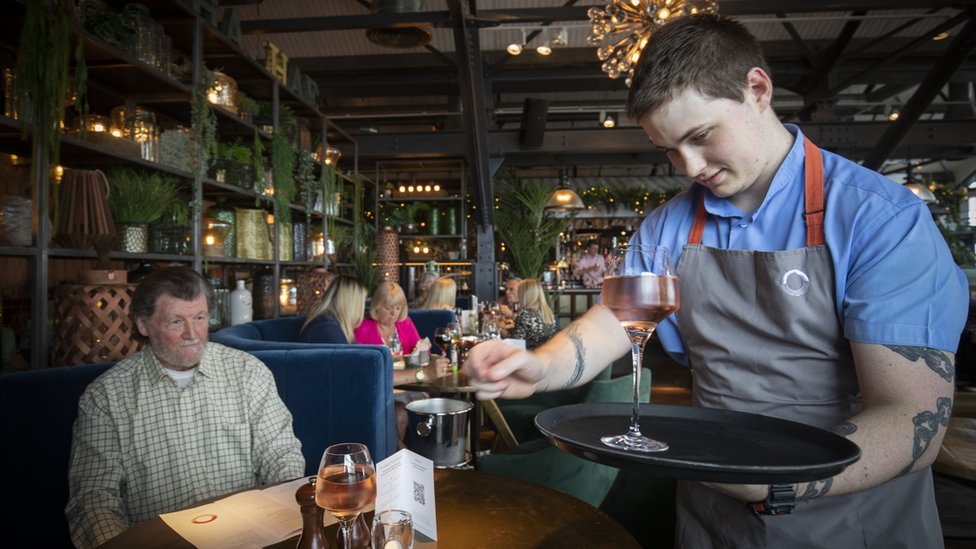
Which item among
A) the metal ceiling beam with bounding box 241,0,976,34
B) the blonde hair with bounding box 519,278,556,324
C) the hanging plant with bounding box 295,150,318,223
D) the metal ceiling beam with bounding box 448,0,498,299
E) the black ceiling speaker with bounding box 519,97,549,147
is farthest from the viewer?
the black ceiling speaker with bounding box 519,97,549,147

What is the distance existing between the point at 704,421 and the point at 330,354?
193cm

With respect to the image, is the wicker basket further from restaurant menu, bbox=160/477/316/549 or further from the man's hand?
the man's hand

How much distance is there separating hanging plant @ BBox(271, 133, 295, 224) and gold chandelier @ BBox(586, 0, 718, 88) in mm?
2478

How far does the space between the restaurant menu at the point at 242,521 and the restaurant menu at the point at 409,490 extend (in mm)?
177

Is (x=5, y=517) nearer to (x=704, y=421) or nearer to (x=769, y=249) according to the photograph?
(x=704, y=421)

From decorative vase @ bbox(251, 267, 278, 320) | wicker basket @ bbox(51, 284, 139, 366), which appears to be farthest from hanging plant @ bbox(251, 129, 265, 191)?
wicker basket @ bbox(51, 284, 139, 366)

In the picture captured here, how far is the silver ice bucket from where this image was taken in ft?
11.8

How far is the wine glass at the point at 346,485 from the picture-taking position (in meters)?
1.02

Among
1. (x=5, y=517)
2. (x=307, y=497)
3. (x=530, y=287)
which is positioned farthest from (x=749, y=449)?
(x=530, y=287)

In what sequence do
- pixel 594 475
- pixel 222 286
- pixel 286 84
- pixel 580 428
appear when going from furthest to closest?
1. pixel 286 84
2. pixel 222 286
3. pixel 594 475
4. pixel 580 428

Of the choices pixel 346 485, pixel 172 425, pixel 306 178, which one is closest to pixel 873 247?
pixel 346 485

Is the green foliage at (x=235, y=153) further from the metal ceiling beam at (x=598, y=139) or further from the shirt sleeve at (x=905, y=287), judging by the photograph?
the shirt sleeve at (x=905, y=287)

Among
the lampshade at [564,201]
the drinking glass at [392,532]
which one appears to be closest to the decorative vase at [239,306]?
the drinking glass at [392,532]

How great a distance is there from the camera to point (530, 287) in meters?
5.23
